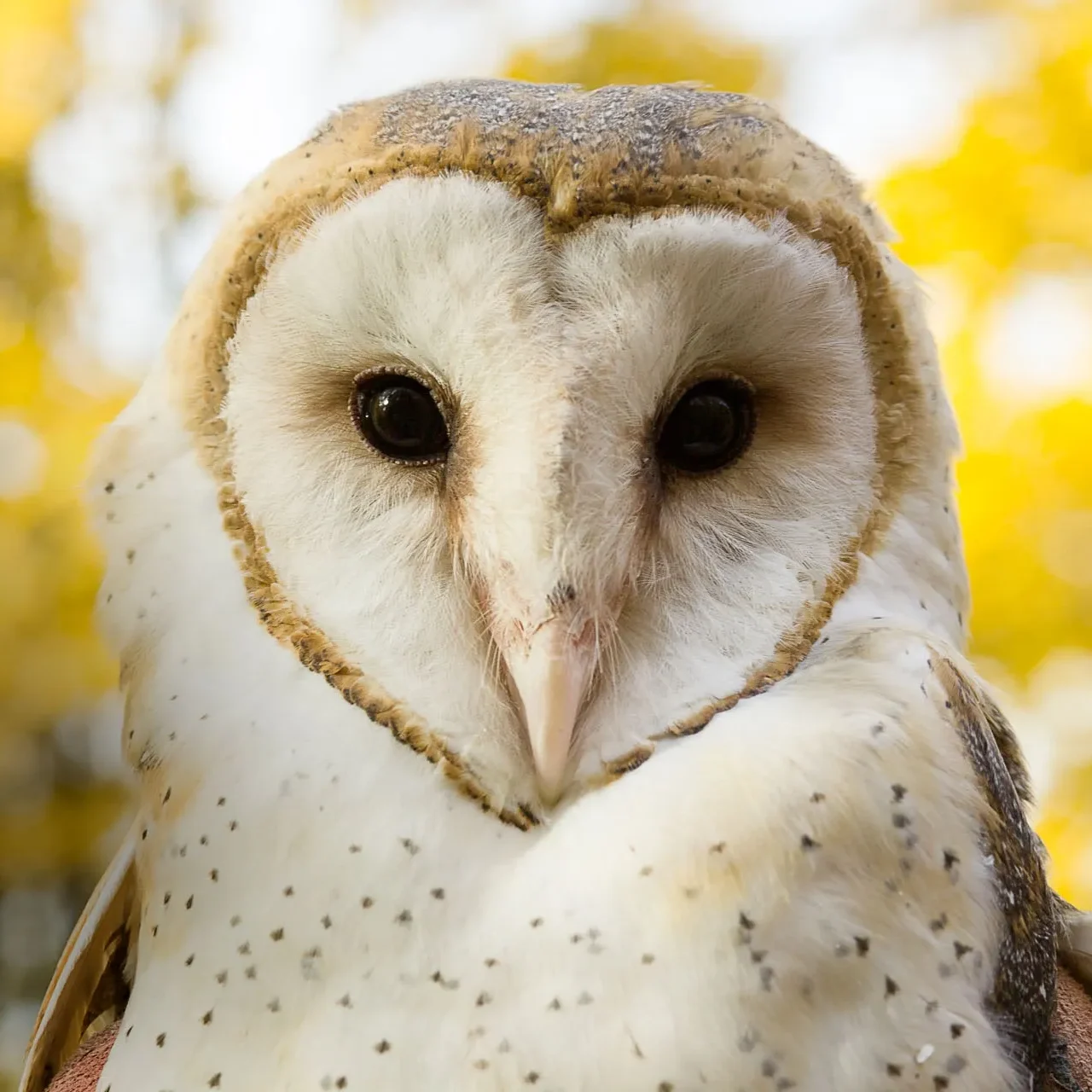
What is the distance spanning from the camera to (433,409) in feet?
1.86

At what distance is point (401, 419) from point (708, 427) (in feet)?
0.57

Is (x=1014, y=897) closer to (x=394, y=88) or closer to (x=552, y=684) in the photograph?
(x=552, y=684)

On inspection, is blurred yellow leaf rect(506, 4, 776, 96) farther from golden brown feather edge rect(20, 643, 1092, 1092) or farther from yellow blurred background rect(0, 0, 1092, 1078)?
golden brown feather edge rect(20, 643, 1092, 1092)

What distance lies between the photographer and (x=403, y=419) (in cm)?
57

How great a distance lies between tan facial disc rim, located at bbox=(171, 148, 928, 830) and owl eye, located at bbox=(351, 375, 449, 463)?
4.0 inches

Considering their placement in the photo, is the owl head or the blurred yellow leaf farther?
the blurred yellow leaf

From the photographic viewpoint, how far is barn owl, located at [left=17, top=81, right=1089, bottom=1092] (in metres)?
0.51

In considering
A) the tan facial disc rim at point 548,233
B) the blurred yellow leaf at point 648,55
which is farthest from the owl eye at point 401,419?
the blurred yellow leaf at point 648,55

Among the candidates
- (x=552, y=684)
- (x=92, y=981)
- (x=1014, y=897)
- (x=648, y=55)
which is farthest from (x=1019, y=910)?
(x=648, y=55)

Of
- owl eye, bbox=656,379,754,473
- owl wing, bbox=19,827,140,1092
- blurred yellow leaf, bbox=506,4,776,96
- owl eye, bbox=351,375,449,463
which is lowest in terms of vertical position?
owl wing, bbox=19,827,140,1092

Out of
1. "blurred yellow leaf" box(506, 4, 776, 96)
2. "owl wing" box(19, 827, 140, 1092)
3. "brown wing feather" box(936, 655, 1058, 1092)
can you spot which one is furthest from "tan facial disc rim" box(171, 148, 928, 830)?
"blurred yellow leaf" box(506, 4, 776, 96)

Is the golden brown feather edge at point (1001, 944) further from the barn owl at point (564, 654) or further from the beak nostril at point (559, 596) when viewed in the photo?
the beak nostril at point (559, 596)

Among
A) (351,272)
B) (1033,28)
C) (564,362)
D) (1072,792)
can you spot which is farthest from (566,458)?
(1033,28)

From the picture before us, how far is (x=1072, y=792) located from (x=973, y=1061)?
1032 mm
